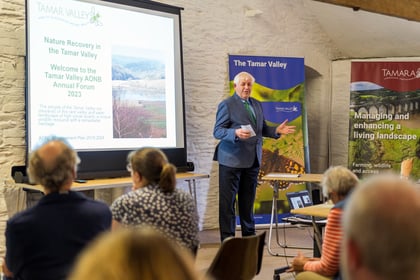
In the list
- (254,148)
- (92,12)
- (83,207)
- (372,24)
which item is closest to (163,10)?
(92,12)

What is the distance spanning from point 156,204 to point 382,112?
578 cm

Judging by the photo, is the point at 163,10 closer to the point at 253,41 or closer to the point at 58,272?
the point at 253,41

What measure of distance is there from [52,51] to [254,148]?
200 centimetres

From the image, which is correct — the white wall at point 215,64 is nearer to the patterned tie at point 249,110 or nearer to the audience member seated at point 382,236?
the patterned tie at point 249,110

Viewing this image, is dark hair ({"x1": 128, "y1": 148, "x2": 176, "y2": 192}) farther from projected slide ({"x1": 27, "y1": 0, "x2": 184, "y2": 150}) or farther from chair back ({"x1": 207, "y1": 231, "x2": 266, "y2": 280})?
projected slide ({"x1": 27, "y1": 0, "x2": 184, "y2": 150})

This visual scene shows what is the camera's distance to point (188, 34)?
6.86 metres

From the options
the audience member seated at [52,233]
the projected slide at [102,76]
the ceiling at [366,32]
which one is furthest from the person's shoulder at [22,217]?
the ceiling at [366,32]

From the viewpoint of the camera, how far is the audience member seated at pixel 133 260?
2.72ft

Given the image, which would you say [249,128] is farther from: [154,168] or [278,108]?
[154,168]

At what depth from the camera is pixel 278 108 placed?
725 cm

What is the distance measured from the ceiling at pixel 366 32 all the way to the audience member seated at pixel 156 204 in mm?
5487

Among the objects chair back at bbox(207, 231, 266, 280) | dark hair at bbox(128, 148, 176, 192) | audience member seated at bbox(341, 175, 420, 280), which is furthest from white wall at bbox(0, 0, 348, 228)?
audience member seated at bbox(341, 175, 420, 280)

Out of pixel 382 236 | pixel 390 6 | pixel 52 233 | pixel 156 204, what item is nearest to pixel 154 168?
pixel 156 204

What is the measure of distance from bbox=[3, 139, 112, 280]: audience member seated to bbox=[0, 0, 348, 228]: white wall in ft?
10.7
